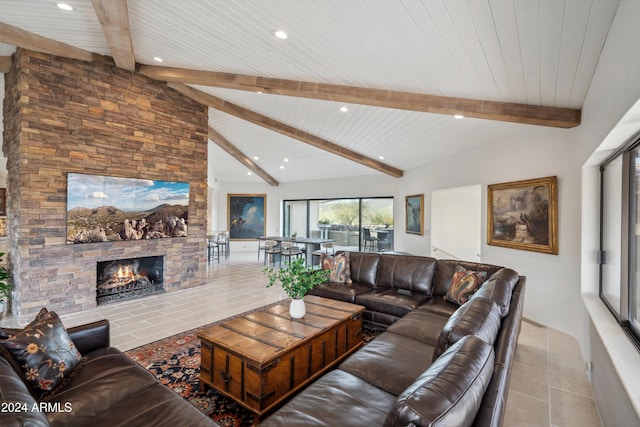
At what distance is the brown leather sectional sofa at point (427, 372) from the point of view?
3.38ft

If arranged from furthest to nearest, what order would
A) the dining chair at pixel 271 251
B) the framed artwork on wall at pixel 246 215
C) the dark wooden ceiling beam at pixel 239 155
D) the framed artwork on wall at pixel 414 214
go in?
the framed artwork on wall at pixel 246 215 < the dining chair at pixel 271 251 < the dark wooden ceiling beam at pixel 239 155 < the framed artwork on wall at pixel 414 214

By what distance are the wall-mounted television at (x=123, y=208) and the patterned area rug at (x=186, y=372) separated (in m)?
2.35

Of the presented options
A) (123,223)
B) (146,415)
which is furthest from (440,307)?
(123,223)

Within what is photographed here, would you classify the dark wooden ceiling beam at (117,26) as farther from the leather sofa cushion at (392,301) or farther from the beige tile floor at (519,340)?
the leather sofa cushion at (392,301)

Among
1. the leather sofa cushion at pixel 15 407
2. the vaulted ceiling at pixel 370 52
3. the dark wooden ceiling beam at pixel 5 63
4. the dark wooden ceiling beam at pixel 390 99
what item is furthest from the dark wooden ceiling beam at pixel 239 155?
the leather sofa cushion at pixel 15 407

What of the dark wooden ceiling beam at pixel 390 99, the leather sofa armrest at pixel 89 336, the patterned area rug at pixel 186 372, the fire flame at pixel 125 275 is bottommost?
the patterned area rug at pixel 186 372

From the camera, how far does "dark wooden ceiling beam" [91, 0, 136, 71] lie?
2.91 metres

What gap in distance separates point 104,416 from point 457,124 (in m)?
5.00

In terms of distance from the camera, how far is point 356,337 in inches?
124

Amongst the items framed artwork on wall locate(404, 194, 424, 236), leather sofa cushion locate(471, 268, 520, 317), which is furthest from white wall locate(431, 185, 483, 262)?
leather sofa cushion locate(471, 268, 520, 317)

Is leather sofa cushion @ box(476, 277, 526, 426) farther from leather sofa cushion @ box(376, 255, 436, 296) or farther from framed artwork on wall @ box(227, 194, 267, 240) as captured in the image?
framed artwork on wall @ box(227, 194, 267, 240)

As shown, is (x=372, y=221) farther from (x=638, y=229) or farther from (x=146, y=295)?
(x=638, y=229)

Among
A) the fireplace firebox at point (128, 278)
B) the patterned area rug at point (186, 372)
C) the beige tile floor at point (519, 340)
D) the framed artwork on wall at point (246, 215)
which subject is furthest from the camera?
the framed artwork on wall at point (246, 215)

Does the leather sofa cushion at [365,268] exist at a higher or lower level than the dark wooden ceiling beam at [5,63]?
lower
